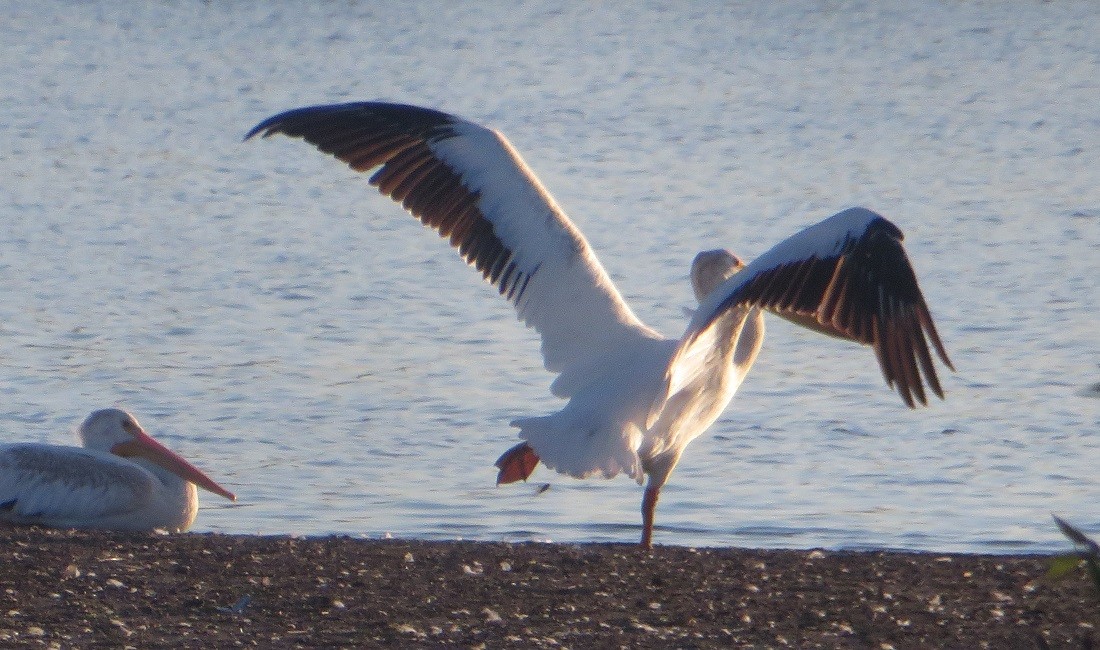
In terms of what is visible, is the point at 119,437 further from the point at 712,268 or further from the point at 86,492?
the point at 712,268

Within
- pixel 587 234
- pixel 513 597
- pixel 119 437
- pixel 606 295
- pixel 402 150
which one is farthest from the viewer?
pixel 587 234

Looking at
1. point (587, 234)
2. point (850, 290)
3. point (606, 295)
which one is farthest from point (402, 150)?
point (587, 234)

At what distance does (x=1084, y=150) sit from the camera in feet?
54.5

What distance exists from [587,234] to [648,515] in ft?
22.7

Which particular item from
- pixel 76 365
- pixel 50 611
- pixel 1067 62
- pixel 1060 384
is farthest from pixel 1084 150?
pixel 50 611

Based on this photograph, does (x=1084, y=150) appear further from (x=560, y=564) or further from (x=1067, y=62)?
(x=560, y=564)

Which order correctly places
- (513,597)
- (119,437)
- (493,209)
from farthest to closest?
1. (119,437)
2. (493,209)
3. (513,597)

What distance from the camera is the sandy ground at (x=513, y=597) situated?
191 inches

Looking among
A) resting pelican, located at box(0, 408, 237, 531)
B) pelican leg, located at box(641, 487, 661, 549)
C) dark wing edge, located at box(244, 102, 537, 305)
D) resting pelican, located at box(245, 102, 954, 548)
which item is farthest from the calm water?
dark wing edge, located at box(244, 102, 537, 305)

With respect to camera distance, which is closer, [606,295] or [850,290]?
[850,290]

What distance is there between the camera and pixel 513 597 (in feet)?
17.5

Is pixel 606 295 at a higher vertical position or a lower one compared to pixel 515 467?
higher

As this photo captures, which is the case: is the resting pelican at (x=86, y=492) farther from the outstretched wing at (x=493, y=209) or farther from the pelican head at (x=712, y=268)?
the pelican head at (x=712, y=268)

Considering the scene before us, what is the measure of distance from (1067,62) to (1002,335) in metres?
13.2
